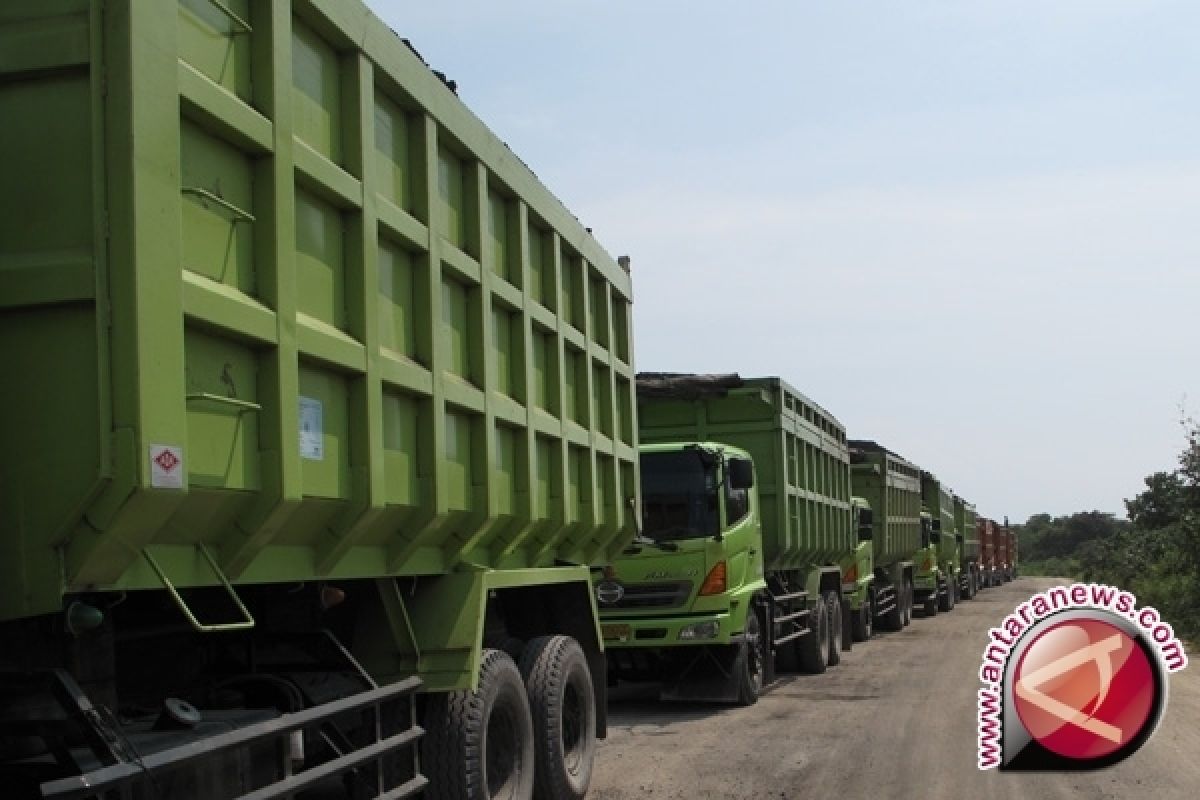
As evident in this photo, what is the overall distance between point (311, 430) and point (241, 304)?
0.65 m

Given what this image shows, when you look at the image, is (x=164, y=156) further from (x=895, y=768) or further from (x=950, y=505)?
(x=950, y=505)

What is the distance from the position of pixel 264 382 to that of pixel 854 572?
655 inches

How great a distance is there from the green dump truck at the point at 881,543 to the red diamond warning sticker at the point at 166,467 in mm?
16606

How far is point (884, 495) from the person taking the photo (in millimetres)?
23656

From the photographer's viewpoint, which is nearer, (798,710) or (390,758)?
(390,758)

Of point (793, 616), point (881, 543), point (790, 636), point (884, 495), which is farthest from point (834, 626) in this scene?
point (884, 495)

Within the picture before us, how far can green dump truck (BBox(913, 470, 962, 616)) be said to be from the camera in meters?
29.7

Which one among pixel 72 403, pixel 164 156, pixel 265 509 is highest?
pixel 164 156

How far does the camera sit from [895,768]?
857 cm

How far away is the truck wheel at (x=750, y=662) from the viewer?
12.1 metres

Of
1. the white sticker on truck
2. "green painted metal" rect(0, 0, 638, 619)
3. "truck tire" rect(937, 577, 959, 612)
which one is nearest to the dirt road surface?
"green painted metal" rect(0, 0, 638, 619)

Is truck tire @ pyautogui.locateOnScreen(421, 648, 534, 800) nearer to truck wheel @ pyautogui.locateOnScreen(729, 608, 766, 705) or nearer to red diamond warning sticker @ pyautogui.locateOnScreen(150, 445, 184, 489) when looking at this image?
red diamond warning sticker @ pyautogui.locateOnScreen(150, 445, 184, 489)

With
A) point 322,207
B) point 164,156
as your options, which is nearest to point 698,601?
point 322,207

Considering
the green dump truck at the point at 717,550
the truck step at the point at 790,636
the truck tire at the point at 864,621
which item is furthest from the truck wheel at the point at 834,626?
the truck tire at the point at 864,621
